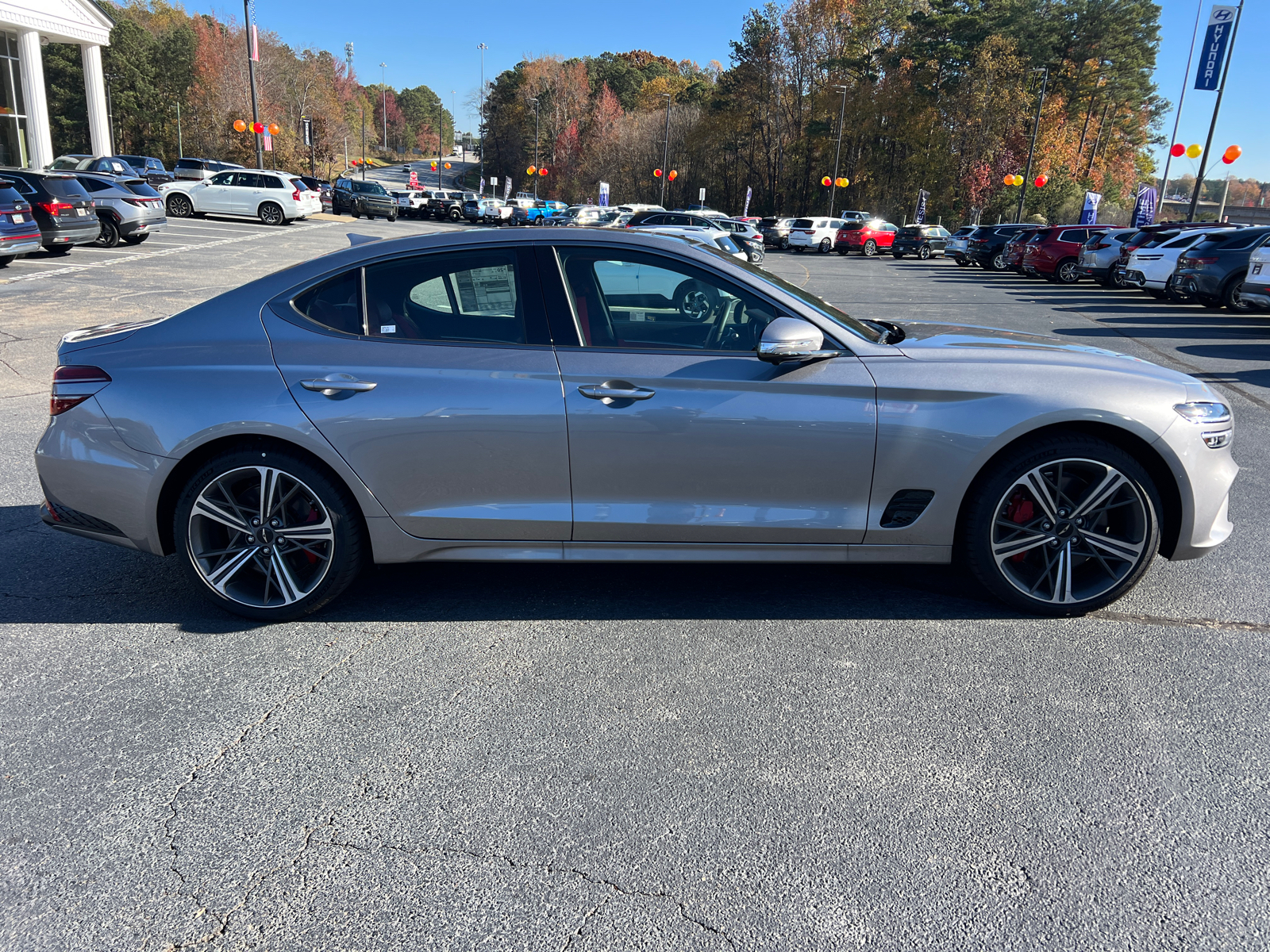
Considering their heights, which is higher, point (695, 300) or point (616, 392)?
point (695, 300)

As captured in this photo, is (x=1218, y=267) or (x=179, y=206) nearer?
(x=1218, y=267)

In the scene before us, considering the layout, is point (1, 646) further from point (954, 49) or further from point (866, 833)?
point (954, 49)

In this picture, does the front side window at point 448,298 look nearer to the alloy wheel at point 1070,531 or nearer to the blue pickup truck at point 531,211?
the alloy wheel at point 1070,531

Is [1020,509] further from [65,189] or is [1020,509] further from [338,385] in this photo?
[65,189]

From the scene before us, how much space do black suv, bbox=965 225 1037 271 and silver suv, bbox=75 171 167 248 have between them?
91.6 ft

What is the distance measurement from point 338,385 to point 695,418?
142 cm

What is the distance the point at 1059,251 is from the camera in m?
27.6

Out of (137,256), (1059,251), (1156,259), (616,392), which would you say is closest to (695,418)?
(616,392)

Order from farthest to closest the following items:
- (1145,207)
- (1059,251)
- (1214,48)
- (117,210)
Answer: (1145,207) → (1214,48) → (1059,251) → (117,210)

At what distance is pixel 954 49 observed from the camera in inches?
2516

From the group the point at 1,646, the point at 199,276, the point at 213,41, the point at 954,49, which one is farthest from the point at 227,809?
the point at 213,41

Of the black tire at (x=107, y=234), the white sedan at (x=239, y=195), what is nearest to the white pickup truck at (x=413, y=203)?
the white sedan at (x=239, y=195)

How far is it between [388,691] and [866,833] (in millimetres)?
1722

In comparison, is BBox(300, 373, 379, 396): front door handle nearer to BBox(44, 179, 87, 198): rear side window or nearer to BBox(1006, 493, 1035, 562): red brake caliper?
BBox(1006, 493, 1035, 562): red brake caliper
